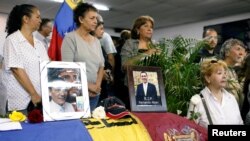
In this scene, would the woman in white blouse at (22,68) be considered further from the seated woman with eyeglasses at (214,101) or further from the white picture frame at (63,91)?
the seated woman with eyeglasses at (214,101)

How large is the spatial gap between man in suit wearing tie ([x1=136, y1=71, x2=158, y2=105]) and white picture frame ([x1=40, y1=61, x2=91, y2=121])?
370 millimetres

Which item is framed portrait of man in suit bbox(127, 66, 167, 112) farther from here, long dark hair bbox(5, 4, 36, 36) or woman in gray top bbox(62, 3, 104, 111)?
long dark hair bbox(5, 4, 36, 36)

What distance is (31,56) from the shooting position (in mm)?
1713

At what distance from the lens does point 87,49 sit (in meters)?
1.87

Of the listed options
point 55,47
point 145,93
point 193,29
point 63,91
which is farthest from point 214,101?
point 193,29

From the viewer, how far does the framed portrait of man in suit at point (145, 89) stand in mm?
1703

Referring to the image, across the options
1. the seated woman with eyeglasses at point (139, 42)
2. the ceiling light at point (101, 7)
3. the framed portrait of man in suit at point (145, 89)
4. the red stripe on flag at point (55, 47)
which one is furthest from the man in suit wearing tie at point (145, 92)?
the ceiling light at point (101, 7)

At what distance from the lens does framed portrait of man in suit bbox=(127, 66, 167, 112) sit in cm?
170

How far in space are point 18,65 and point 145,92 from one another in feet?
2.33

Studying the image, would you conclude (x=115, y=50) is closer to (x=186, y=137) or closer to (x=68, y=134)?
(x=186, y=137)

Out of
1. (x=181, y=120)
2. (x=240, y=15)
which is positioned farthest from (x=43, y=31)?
(x=240, y=15)

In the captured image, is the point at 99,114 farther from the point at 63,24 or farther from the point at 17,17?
the point at 63,24

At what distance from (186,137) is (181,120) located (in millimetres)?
119

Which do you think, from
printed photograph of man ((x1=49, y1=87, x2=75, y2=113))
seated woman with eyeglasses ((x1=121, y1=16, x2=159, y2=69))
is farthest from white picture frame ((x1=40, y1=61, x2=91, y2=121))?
seated woman with eyeglasses ((x1=121, y1=16, x2=159, y2=69))
